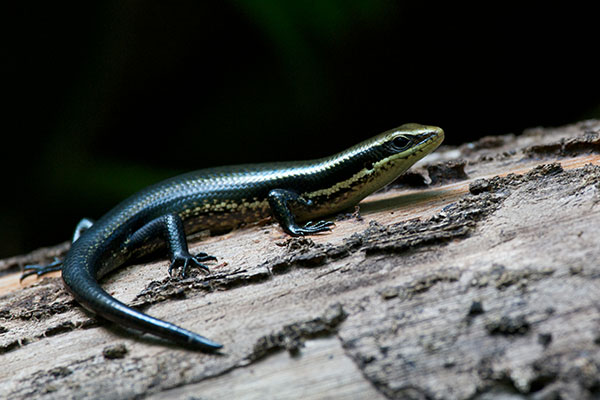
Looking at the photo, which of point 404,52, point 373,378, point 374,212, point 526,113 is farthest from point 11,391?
point 526,113

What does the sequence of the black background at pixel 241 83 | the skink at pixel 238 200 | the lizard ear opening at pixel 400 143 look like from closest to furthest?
1. the skink at pixel 238 200
2. the lizard ear opening at pixel 400 143
3. the black background at pixel 241 83

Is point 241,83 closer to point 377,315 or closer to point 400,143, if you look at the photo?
point 400,143

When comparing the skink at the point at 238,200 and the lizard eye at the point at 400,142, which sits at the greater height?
the lizard eye at the point at 400,142

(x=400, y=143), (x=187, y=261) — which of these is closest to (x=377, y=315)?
(x=187, y=261)

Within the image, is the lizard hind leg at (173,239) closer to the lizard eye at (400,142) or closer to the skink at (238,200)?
the skink at (238,200)

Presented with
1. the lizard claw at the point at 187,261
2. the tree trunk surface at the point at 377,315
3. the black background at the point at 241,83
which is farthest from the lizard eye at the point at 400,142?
the black background at the point at 241,83

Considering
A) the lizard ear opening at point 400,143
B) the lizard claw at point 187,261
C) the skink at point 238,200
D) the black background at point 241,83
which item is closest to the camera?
the lizard claw at point 187,261

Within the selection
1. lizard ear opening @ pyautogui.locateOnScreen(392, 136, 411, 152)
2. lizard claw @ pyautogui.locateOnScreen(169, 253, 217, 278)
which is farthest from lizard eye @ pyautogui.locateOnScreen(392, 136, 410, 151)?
lizard claw @ pyautogui.locateOnScreen(169, 253, 217, 278)
